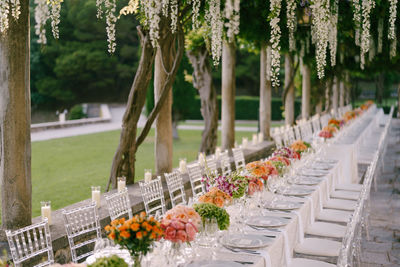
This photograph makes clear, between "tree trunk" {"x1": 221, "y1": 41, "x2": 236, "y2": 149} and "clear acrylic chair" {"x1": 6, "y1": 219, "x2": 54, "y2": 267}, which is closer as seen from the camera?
"clear acrylic chair" {"x1": 6, "y1": 219, "x2": 54, "y2": 267}

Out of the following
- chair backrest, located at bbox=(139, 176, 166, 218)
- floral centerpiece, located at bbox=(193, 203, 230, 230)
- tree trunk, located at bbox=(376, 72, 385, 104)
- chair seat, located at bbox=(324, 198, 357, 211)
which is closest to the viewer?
floral centerpiece, located at bbox=(193, 203, 230, 230)

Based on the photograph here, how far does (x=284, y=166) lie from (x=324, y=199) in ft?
2.41

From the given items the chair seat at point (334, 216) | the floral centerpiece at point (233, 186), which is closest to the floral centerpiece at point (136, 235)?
the floral centerpiece at point (233, 186)

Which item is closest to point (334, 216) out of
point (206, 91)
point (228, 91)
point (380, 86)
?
point (228, 91)

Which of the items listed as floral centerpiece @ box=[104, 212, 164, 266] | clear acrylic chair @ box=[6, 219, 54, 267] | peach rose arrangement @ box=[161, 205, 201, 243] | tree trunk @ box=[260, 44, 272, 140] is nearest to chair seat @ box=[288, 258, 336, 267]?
peach rose arrangement @ box=[161, 205, 201, 243]

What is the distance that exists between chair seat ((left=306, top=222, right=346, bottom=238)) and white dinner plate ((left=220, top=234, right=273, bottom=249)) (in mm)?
1081

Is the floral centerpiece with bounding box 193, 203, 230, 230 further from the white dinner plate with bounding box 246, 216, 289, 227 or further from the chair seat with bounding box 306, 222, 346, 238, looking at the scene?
the chair seat with bounding box 306, 222, 346, 238

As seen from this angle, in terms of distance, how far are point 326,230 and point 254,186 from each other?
3.03 feet

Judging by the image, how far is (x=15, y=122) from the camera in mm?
3309

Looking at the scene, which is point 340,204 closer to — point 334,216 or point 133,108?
point 334,216

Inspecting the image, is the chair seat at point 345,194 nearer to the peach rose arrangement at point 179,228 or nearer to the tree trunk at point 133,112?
the tree trunk at point 133,112

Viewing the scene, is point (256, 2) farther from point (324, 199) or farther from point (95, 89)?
point (95, 89)

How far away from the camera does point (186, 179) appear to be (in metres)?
5.46

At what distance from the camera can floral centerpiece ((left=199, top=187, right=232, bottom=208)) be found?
2967mm
